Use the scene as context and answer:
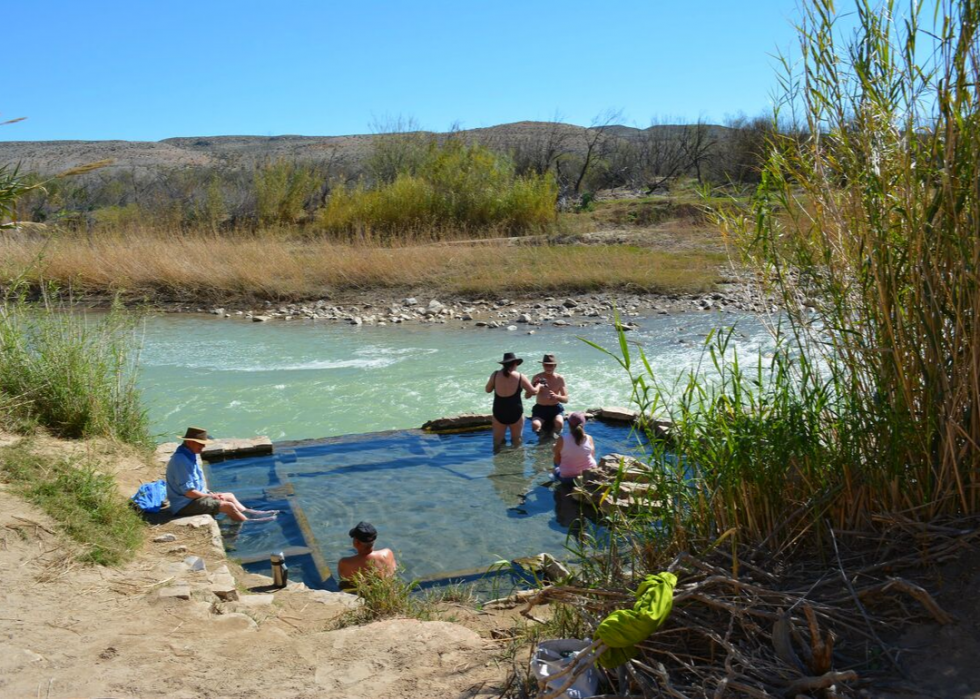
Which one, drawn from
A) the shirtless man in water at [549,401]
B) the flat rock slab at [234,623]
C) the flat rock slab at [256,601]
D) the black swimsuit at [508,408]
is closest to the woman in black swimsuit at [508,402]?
the black swimsuit at [508,408]

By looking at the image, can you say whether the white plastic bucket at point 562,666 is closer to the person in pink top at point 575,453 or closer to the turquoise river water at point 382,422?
the turquoise river water at point 382,422

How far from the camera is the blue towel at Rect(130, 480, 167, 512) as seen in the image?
675 cm

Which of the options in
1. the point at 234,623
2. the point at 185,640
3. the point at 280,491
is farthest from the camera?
the point at 280,491

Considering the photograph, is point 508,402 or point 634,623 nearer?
point 634,623

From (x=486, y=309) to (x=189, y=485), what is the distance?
480 inches

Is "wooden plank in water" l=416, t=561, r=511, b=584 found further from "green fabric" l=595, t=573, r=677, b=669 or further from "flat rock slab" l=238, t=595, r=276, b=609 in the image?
"green fabric" l=595, t=573, r=677, b=669

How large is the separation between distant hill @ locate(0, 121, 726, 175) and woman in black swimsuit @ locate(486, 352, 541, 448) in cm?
4339

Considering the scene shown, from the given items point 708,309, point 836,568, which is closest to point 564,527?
point 836,568

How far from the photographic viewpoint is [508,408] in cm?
951

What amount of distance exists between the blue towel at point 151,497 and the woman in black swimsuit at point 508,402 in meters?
3.66

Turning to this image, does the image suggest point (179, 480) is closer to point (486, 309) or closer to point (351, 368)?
point (351, 368)

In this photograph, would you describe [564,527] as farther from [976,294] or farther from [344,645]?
[976,294]

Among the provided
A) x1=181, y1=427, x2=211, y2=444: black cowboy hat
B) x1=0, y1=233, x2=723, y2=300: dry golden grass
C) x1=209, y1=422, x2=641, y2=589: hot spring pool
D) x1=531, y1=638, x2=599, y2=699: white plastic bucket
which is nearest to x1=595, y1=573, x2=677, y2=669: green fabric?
x1=531, y1=638, x2=599, y2=699: white plastic bucket

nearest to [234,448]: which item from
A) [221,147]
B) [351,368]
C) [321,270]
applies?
[351,368]
